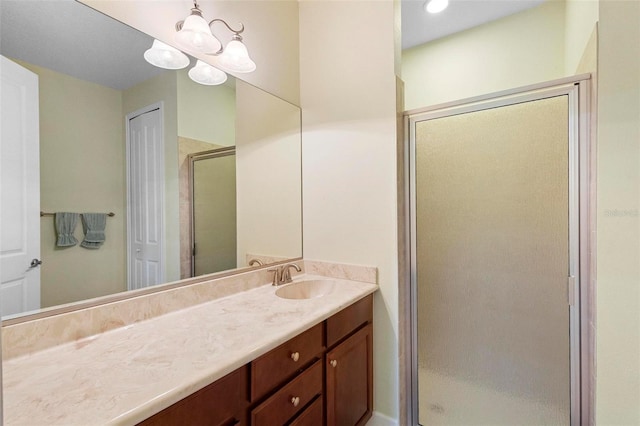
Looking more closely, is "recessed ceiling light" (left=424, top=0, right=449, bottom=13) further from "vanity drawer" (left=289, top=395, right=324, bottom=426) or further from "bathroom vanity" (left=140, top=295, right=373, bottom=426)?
"vanity drawer" (left=289, top=395, right=324, bottom=426)

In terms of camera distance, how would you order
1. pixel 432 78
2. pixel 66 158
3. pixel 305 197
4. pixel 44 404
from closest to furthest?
pixel 44 404, pixel 66 158, pixel 305 197, pixel 432 78

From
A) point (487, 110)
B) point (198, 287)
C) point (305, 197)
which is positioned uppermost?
point (487, 110)

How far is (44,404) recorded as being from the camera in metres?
0.68

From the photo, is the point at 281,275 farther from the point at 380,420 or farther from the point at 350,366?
the point at 380,420

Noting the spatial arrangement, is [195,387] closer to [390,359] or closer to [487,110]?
[390,359]

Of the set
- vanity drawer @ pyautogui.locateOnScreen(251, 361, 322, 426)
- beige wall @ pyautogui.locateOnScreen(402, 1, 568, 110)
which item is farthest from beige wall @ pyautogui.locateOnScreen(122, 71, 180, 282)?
→ beige wall @ pyautogui.locateOnScreen(402, 1, 568, 110)

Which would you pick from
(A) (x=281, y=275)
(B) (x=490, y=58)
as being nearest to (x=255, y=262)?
(A) (x=281, y=275)

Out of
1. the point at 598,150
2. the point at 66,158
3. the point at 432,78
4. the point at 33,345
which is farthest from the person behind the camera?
the point at 432,78

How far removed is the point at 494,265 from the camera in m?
1.55

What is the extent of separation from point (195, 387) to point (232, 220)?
3.42 ft

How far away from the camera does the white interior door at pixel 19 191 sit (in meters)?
0.90

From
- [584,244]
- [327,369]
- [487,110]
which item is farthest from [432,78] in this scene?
[327,369]

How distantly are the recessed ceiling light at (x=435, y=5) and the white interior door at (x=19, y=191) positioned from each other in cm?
231

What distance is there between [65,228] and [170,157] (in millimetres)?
499
